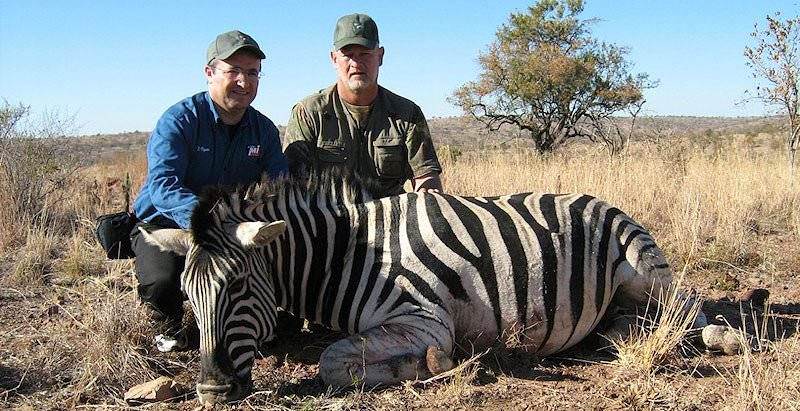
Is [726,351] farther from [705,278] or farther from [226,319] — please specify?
[226,319]

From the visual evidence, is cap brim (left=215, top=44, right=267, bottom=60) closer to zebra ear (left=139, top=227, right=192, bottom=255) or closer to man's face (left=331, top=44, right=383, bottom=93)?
man's face (left=331, top=44, right=383, bottom=93)

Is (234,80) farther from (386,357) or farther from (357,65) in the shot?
(386,357)

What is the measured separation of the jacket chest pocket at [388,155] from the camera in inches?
196

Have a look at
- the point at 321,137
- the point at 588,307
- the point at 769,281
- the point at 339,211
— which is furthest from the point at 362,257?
the point at 769,281

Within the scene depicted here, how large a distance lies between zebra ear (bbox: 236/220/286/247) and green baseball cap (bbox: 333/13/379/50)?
6.89 feet

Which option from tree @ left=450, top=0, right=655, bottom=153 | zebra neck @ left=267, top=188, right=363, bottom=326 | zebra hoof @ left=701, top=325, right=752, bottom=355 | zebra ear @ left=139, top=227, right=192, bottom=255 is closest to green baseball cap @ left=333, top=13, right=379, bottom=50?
zebra neck @ left=267, top=188, right=363, bottom=326

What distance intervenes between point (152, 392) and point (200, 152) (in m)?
1.49

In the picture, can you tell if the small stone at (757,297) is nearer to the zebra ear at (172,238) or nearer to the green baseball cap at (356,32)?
the green baseball cap at (356,32)

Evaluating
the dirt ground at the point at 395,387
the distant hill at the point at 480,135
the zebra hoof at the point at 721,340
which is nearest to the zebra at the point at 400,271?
the dirt ground at the point at 395,387

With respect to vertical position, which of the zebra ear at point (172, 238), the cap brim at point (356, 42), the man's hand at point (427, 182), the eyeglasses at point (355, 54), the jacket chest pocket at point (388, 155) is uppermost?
the cap brim at point (356, 42)

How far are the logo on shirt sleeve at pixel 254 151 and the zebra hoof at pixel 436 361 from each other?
178 centimetres

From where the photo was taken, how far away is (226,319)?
2.77 meters

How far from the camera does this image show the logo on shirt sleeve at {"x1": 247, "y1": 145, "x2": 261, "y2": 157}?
4.14m

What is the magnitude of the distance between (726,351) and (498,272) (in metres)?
1.38
